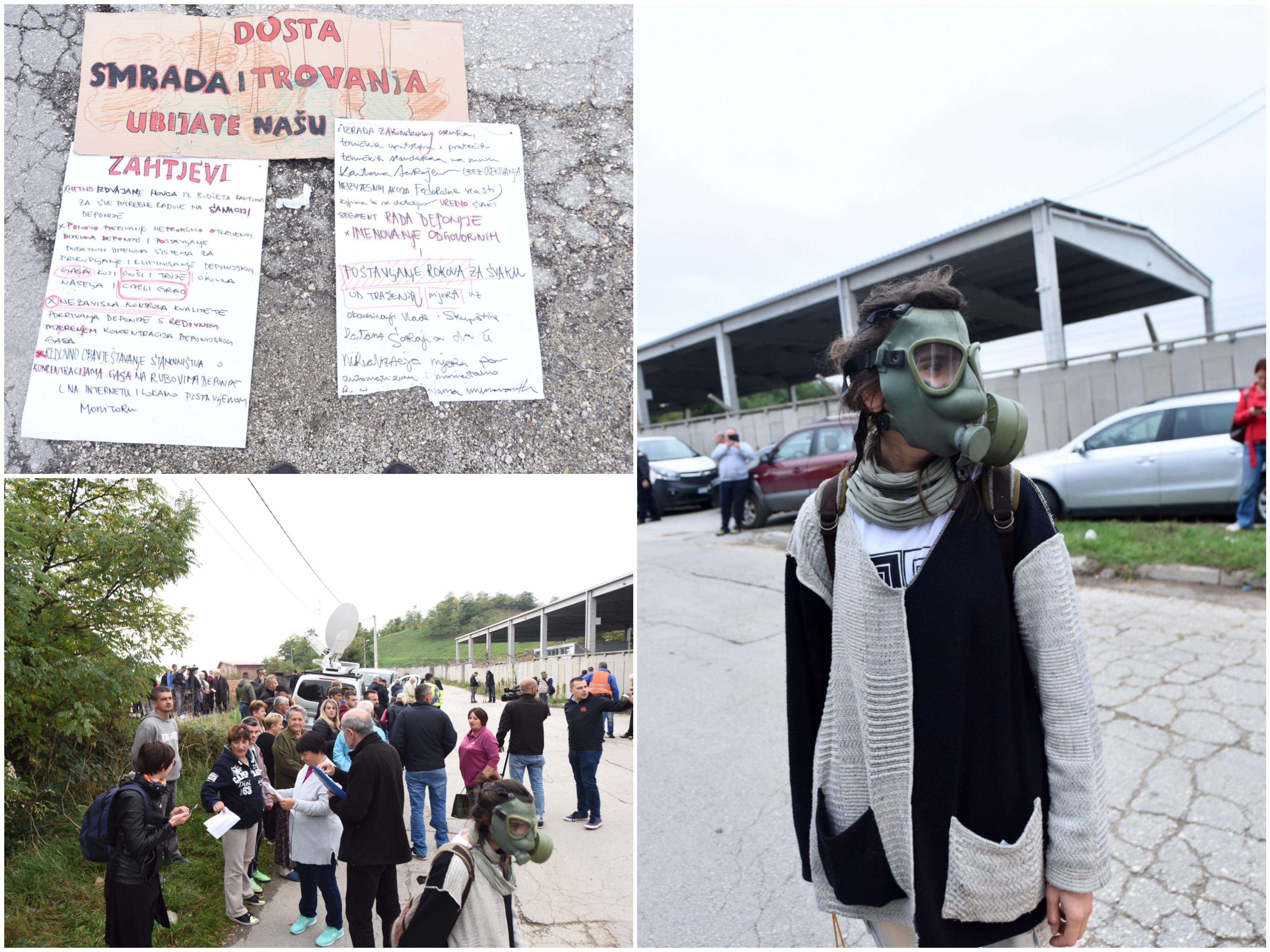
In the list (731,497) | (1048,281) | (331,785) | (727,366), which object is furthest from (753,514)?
(331,785)

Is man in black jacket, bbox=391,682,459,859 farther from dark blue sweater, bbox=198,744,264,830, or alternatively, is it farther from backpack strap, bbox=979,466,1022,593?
backpack strap, bbox=979,466,1022,593

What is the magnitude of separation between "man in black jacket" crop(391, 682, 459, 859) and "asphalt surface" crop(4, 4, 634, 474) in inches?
27.8

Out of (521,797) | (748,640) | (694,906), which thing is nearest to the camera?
(521,797)

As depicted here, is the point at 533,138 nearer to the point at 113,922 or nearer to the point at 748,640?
the point at 113,922

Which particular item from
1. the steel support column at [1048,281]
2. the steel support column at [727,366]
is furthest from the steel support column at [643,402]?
the steel support column at [1048,281]

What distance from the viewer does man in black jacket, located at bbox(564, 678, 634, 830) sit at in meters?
2.04

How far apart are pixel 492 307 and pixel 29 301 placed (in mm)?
1268

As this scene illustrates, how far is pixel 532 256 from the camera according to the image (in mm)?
2225

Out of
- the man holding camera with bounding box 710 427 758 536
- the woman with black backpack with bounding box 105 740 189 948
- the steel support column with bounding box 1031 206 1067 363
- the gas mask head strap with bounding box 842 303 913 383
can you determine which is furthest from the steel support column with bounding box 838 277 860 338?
the woman with black backpack with bounding box 105 740 189 948

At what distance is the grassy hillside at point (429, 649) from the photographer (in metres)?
2.14

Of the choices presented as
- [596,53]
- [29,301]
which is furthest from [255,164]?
[596,53]

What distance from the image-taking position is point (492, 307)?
7.17 ft

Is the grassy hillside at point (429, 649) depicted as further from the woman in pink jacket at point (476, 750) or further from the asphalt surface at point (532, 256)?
the asphalt surface at point (532, 256)

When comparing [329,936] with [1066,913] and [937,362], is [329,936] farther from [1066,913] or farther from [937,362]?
[937,362]
